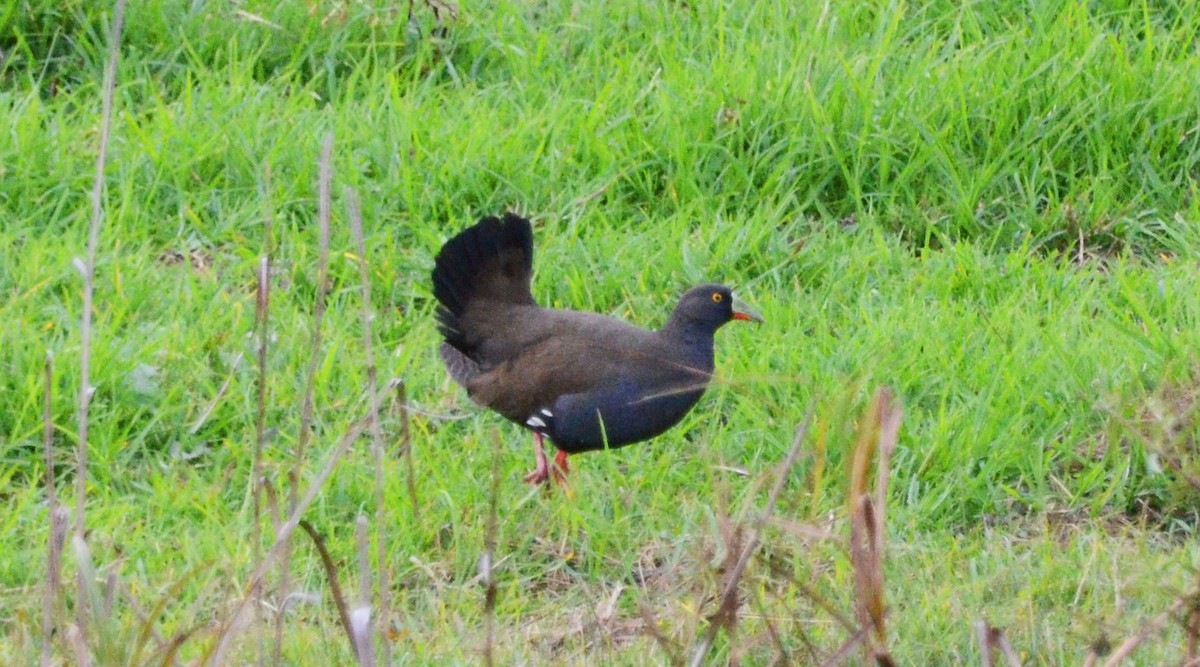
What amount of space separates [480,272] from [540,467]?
66 centimetres

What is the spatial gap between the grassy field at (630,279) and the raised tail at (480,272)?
0.22 m

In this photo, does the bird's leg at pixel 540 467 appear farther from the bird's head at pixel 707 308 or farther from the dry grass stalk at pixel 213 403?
the dry grass stalk at pixel 213 403

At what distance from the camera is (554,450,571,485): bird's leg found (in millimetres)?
4441

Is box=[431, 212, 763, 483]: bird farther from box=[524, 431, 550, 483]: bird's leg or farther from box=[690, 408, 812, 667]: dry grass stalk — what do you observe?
box=[690, 408, 812, 667]: dry grass stalk

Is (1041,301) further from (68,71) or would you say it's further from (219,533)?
(68,71)

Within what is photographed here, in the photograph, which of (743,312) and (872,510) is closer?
(872,510)

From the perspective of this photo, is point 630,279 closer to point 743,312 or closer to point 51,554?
point 743,312

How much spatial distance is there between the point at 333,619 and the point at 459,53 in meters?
3.19

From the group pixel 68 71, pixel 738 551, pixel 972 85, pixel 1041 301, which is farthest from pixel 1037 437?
pixel 68 71

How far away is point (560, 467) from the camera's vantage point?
4562mm

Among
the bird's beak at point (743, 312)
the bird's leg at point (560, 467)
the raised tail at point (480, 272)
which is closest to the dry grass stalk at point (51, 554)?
the bird's leg at point (560, 467)

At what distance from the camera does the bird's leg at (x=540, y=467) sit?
448 centimetres

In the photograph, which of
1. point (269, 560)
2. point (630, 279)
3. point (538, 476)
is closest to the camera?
point (269, 560)

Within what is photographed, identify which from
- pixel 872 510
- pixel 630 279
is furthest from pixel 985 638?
pixel 630 279
